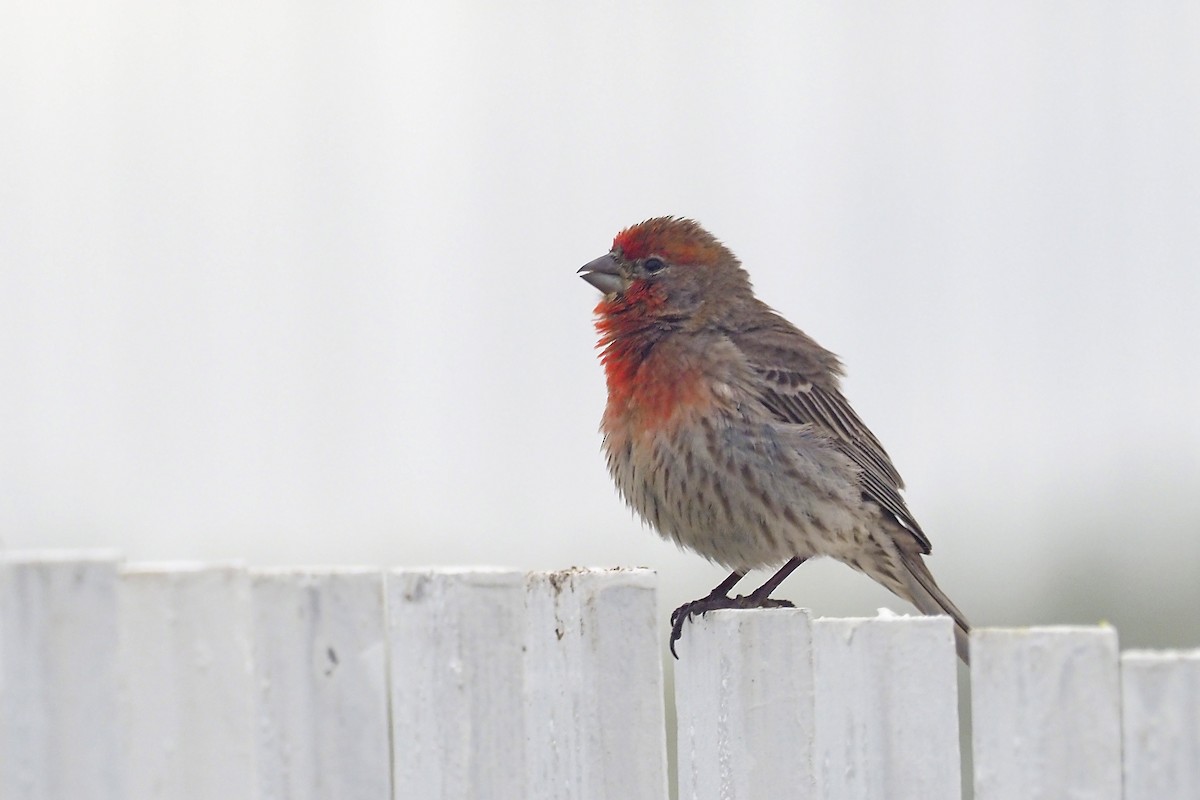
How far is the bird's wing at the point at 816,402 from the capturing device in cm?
498

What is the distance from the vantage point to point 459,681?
8.17 ft

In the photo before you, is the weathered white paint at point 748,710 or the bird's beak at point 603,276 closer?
the weathered white paint at point 748,710

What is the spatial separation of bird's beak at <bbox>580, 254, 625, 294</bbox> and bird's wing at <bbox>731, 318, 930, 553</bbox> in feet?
1.45

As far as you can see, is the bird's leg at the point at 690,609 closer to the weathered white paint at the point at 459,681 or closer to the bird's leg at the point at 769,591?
the bird's leg at the point at 769,591

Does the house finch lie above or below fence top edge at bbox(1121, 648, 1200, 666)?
above

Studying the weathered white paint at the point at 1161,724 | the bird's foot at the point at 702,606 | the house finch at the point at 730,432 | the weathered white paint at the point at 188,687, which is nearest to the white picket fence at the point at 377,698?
the weathered white paint at the point at 188,687

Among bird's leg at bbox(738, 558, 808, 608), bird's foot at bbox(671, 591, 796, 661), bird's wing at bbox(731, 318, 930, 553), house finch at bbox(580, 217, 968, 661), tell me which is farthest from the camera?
bird's wing at bbox(731, 318, 930, 553)

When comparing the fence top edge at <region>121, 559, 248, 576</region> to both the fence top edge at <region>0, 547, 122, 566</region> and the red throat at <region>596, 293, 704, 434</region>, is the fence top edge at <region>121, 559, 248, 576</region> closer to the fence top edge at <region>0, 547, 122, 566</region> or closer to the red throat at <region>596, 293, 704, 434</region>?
the fence top edge at <region>0, 547, 122, 566</region>

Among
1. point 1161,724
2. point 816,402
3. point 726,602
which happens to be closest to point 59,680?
point 1161,724

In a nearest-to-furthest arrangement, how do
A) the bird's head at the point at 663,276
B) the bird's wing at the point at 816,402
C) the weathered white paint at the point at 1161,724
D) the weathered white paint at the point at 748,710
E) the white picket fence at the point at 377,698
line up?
the weathered white paint at the point at 1161,724 < the white picket fence at the point at 377,698 < the weathered white paint at the point at 748,710 < the bird's head at the point at 663,276 < the bird's wing at the point at 816,402

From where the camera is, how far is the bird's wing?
4.98 m

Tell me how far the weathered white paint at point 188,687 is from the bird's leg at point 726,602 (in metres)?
0.84

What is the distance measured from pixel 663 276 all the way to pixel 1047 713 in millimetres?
2823

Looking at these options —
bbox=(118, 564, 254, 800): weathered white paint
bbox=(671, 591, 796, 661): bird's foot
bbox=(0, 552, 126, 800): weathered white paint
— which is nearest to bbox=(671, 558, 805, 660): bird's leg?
bbox=(671, 591, 796, 661): bird's foot
